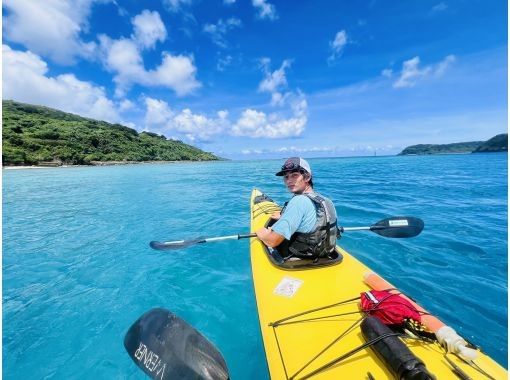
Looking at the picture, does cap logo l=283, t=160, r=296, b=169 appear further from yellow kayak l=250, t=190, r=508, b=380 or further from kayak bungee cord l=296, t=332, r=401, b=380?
kayak bungee cord l=296, t=332, r=401, b=380

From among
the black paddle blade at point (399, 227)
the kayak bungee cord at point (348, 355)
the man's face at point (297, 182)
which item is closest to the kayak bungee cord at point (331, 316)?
the kayak bungee cord at point (348, 355)

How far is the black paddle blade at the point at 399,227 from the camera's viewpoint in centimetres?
615

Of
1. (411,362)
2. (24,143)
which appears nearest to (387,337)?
(411,362)

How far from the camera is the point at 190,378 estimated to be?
2053 millimetres

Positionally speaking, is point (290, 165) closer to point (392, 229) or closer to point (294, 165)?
point (294, 165)

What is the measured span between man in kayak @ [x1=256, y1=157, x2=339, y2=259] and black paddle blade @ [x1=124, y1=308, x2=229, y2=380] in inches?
77.0

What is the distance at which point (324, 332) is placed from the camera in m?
2.90

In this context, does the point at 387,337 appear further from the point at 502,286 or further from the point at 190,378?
the point at 502,286

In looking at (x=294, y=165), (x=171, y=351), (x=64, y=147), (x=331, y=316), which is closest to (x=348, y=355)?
(x=331, y=316)

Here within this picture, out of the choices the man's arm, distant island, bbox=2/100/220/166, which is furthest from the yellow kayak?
distant island, bbox=2/100/220/166

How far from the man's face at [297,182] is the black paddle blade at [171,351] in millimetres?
2739

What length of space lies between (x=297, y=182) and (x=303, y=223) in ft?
2.50

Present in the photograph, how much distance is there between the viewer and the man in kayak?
12.6 feet

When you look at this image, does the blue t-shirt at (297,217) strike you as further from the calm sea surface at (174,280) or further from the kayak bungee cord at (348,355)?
the calm sea surface at (174,280)
